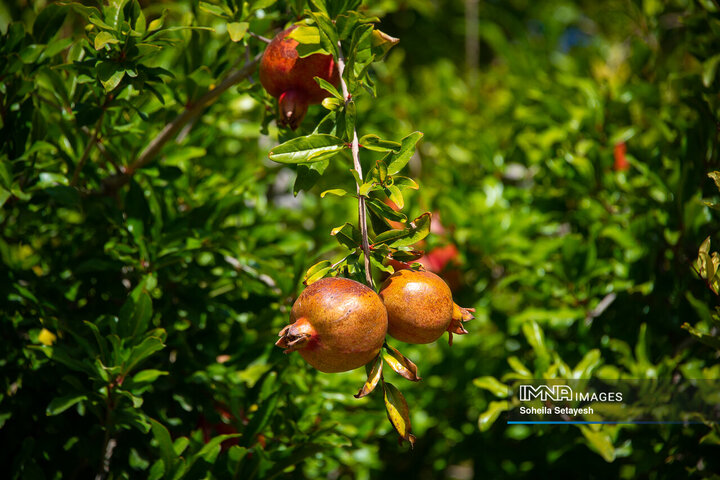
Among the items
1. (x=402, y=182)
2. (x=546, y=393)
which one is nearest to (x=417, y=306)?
(x=402, y=182)

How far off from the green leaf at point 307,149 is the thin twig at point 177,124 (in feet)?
0.99

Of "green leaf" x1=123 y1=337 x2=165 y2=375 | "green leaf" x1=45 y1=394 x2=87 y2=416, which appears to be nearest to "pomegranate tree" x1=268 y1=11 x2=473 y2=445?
"green leaf" x1=123 y1=337 x2=165 y2=375

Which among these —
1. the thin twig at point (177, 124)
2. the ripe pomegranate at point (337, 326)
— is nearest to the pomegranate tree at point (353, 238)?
the ripe pomegranate at point (337, 326)

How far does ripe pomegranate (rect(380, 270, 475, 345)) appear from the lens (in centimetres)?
70

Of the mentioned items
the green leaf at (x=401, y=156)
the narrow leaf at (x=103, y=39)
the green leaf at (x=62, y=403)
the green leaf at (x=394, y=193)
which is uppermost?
the narrow leaf at (x=103, y=39)

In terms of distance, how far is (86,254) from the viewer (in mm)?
1147

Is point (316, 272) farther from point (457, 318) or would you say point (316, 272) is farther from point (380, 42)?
point (380, 42)

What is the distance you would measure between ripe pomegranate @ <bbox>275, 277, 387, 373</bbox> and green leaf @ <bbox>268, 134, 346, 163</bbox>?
0.18 meters

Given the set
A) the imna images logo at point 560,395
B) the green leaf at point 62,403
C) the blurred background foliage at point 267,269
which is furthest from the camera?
the imna images logo at point 560,395

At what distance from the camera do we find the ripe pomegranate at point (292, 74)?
2.73 ft

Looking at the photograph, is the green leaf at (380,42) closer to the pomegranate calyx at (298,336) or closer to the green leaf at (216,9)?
the green leaf at (216,9)

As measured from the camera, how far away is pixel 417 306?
705 mm

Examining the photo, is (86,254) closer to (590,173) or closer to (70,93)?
(70,93)

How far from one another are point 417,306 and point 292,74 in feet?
1.30
